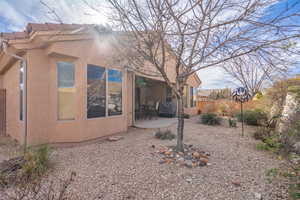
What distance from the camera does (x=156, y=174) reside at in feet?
10.3

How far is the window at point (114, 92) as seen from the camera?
5.99 meters

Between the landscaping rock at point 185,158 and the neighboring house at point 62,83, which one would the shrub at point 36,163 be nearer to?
the neighboring house at point 62,83

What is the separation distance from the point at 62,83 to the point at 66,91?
283mm

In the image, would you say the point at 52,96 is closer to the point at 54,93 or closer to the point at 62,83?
the point at 54,93

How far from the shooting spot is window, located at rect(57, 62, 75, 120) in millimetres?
4852

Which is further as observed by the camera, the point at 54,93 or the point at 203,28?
the point at 54,93

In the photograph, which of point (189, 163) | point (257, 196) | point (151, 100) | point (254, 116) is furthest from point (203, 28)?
point (151, 100)

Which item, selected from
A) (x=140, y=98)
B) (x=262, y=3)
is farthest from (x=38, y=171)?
Result: (x=140, y=98)

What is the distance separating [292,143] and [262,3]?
9.09 ft

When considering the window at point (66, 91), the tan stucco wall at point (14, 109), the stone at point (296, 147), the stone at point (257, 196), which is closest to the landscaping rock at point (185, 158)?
the stone at point (257, 196)

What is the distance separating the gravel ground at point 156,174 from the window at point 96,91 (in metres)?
1.30

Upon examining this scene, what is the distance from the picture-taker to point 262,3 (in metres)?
2.75

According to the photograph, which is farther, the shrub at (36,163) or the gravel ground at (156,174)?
the shrub at (36,163)

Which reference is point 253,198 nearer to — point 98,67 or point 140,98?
point 98,67
